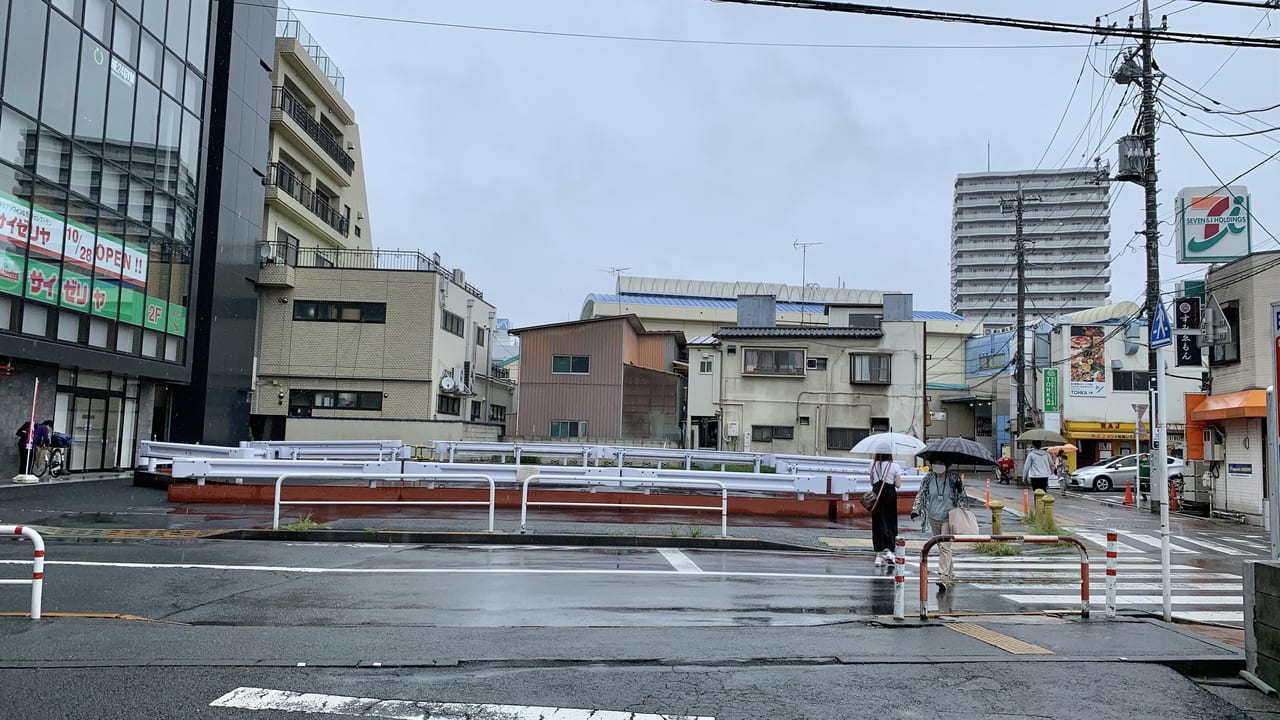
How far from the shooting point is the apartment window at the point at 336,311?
34469 mm

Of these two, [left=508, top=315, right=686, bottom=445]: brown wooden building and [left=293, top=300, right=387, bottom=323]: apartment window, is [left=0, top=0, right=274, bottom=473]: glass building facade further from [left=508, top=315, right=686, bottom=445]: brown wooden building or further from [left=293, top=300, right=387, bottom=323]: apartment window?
[left=508, top=315, right=686, bottom=445]: brown wooden building

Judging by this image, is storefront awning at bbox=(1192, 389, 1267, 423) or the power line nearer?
the power line

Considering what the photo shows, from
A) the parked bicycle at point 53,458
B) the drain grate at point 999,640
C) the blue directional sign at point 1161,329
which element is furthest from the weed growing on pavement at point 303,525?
→ the blue directional sign at point 1161,329

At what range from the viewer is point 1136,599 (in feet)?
33.4

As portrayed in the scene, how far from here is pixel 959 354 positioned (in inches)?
2510

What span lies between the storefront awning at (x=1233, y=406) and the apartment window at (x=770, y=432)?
15834mm

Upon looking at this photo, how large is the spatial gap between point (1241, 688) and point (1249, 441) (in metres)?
20.0

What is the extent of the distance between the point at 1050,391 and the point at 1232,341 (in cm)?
2195

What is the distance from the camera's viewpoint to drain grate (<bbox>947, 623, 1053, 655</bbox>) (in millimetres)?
6918

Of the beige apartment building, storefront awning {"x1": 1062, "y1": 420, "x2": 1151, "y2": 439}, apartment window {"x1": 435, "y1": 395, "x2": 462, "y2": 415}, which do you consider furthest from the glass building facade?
storefront awning {"x1": 1062, "y1": 420, "x2": 1151, "y2": 439}

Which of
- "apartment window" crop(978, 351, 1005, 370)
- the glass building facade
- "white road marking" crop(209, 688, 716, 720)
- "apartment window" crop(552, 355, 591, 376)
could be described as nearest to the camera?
"white road marking" crop(209, 688, 716, 720)

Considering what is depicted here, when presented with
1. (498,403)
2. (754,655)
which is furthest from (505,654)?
(498,403)

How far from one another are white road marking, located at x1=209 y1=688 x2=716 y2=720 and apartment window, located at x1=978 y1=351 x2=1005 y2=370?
55.1m

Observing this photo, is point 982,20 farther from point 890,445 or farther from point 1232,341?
point 1232,341
